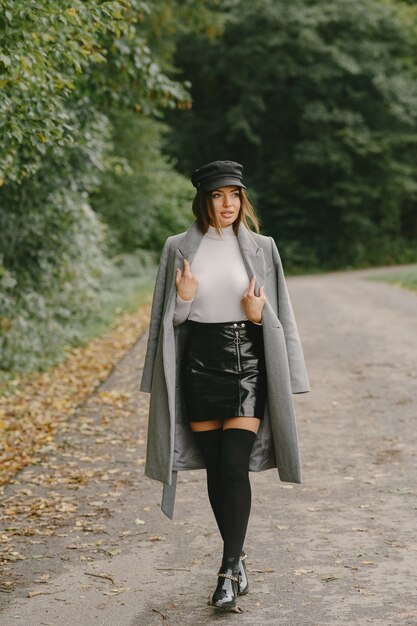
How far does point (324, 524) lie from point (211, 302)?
1813 mm

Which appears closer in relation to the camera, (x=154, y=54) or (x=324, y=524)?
(x=324, y=524)

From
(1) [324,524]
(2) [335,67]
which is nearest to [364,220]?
(2) [335,67]

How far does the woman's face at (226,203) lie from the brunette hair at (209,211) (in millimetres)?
19

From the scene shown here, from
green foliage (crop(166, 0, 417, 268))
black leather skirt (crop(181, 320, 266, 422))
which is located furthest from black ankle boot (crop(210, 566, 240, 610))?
green foliage (crop(166, 0, 417, 268))

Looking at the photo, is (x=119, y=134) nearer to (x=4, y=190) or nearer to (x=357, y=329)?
(x=357, y=329)

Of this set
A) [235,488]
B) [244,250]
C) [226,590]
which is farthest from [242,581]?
[244,250]

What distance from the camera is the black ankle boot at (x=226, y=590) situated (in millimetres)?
4211

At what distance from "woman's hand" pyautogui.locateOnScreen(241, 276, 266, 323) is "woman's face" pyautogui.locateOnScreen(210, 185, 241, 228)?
1.06 ft

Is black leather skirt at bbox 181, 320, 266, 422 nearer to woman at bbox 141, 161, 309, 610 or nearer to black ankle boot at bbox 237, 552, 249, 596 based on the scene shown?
woman at bbox 141, 161, 309, 610

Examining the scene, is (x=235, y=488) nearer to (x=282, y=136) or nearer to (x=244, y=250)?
(x=244, y=250)

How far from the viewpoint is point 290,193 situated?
3878 cm

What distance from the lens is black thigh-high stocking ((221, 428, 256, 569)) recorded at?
4305mm

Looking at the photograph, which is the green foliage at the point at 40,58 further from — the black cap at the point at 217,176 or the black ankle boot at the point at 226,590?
the black ankle boot at the point at 226,590

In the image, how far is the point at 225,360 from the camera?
434 centimetres
